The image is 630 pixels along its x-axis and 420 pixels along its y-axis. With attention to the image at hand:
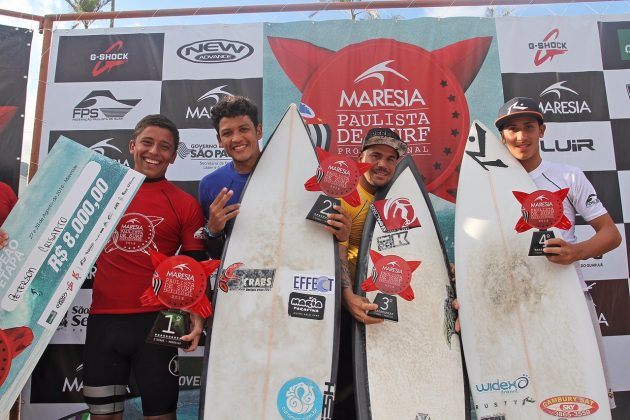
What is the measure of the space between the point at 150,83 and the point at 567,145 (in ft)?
9.79

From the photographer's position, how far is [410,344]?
2.13m

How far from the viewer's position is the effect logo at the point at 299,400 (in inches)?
78.3

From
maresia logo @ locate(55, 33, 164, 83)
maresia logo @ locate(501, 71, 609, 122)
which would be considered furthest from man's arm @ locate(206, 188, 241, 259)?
maresia logo @ locate(501, 71, 609, 122)

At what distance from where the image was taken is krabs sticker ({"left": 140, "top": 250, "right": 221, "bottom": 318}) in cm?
176

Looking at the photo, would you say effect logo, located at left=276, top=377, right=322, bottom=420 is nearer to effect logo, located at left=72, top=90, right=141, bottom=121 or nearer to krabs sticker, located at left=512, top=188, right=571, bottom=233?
krabs sticker, located at left=512, top=188, right=571, bottom=233

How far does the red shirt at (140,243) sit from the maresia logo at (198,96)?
3.55ft

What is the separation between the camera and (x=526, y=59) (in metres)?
3.03

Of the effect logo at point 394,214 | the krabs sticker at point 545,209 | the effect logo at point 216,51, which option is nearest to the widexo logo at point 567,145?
the krabs sticker at point 545,209

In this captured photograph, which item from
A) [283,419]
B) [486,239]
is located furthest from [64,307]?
[486,239]

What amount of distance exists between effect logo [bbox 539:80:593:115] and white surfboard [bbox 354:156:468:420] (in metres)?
1.48

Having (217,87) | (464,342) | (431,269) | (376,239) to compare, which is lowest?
(464,342)

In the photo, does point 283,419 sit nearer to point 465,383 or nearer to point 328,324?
point 328,324

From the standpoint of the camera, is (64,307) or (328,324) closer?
(64,307)

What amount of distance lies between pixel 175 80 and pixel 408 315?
229 cm
